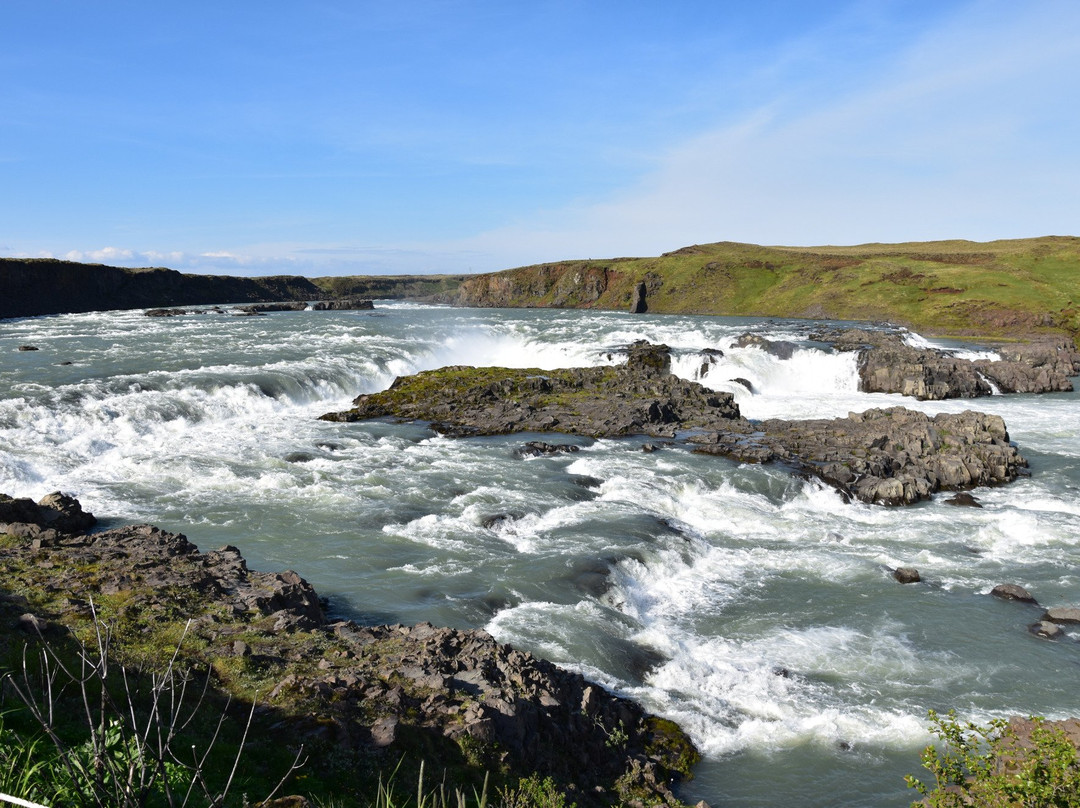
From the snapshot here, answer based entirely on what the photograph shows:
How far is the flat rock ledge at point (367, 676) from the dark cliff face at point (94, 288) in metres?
105

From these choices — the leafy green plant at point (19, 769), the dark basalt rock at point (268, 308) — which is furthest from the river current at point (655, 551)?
the dark basalt rock at point (268, 308)

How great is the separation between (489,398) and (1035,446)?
29.6 meters

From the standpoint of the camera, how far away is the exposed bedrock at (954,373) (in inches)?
2089

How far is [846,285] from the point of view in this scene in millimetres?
117125

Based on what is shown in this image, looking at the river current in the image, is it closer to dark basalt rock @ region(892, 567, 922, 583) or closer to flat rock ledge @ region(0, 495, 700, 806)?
dark basalt rock @ region(892, 567, 922, 583)

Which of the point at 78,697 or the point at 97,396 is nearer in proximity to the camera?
the point at 78,697

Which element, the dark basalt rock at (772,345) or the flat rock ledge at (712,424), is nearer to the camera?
the flat rock ledge at (712,424)

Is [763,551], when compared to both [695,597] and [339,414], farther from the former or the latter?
[339,414]

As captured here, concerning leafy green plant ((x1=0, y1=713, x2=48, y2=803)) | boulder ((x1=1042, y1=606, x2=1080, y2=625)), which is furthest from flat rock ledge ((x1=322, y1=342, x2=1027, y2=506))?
leafy green plant ((x1=0, y1=713, x2=48, y2=803))

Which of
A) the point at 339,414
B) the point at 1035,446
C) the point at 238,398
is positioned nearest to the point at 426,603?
the point at 339,414

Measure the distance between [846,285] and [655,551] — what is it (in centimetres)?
10922

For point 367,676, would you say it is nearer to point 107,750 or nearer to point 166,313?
point 107,750

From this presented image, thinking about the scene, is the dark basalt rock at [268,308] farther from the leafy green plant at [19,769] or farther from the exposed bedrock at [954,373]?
the leafy green plant at [19,769]

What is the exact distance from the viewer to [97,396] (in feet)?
123
